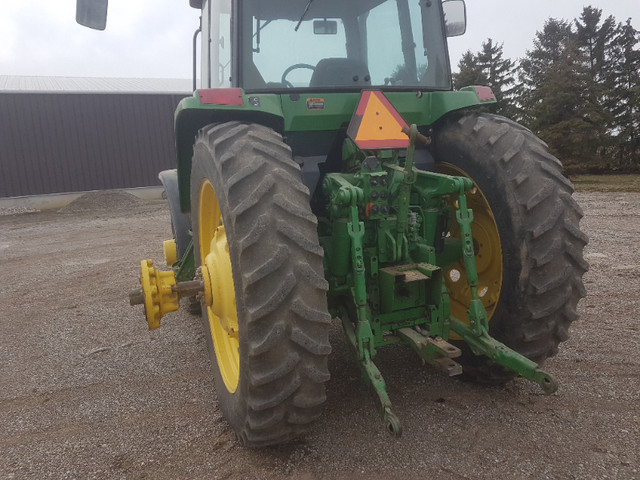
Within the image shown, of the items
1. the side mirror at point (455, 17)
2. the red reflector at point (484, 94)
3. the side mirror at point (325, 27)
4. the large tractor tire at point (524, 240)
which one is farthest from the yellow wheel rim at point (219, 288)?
the side mirror at point (455, 17)

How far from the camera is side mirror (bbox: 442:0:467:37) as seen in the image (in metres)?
3.25

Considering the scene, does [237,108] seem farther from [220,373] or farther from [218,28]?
[220,373]

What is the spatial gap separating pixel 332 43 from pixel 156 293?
6.10ft

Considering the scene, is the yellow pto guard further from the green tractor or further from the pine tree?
the pine tree

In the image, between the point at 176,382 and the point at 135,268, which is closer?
the point at 176,382

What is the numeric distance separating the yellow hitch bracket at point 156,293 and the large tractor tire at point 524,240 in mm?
1690

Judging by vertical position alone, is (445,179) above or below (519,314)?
above

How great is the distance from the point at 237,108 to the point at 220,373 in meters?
1.39

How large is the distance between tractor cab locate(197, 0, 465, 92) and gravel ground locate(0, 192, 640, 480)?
180 cm

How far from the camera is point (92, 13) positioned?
3.09 metres

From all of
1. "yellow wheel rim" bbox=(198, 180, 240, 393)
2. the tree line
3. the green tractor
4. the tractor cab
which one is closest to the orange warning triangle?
the green tractor

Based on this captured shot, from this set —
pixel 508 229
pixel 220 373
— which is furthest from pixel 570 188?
pixel 220 373

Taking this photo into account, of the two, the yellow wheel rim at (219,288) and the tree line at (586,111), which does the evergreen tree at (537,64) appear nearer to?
the tree line at (586,111)

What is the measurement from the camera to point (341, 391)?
2736 millimetres
